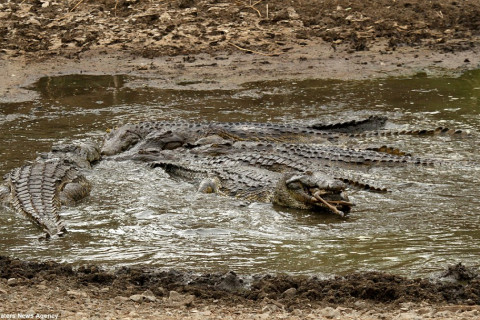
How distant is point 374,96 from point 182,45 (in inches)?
165

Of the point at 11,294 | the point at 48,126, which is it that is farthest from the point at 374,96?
the point at 11,294

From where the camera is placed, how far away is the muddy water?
6117mm

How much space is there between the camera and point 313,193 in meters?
7.29

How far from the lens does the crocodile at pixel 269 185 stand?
284 inches

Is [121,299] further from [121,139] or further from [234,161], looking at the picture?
[121,139]

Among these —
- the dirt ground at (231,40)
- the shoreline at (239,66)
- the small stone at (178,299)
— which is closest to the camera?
the small stone at (178,299)

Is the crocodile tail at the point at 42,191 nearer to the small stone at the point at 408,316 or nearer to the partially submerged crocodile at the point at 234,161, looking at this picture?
the partially submerged crocodile at the point at 234,161

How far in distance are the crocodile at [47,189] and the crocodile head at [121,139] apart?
97 centimetres

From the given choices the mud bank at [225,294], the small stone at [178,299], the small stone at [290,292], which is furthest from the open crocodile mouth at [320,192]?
the small stone at [178,299]

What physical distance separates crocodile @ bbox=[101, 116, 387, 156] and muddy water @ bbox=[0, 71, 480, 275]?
0.48m

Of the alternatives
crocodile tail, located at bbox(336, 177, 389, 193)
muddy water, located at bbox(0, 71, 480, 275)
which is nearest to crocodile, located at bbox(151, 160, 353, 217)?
muddy water, located at bbox(0, 71, 480, 275)

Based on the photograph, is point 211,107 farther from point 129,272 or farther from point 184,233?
point 129,272

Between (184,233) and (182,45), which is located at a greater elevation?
(182,45)

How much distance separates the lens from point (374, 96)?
40.2 ft
